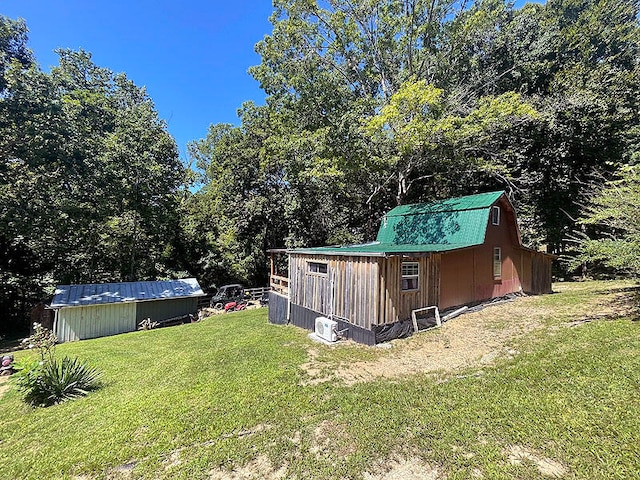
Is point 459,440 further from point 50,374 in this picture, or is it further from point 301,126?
point 301,126

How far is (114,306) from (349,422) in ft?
49.2

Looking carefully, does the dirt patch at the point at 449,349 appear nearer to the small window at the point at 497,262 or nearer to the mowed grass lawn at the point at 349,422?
the mowed grass lawn at the point at 349,422

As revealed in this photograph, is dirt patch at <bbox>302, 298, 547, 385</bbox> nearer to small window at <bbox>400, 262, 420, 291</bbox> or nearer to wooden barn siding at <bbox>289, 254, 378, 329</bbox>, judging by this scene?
wooden barn siding at <bbox>289, 254, 378, 329</bbox>

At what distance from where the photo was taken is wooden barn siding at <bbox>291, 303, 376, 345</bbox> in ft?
28.3

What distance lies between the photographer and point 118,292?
1593cm

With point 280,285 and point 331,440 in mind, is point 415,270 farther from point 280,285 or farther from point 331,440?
point 331,440

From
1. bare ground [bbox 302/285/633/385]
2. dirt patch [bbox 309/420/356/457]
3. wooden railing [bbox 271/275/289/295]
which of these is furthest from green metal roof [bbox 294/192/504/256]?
dirt patch [bbox 309/420/356/457]

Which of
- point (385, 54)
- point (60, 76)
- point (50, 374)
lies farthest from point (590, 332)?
point (60, 76)

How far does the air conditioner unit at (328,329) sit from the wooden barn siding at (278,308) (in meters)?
3.30

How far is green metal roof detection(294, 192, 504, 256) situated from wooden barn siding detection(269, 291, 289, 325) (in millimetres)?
2600

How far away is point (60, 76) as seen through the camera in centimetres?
1564

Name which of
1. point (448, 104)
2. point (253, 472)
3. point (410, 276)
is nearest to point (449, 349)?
point (410, 276)

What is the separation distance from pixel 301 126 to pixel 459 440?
1776 centimetres

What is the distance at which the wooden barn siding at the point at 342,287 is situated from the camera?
8688 mm
